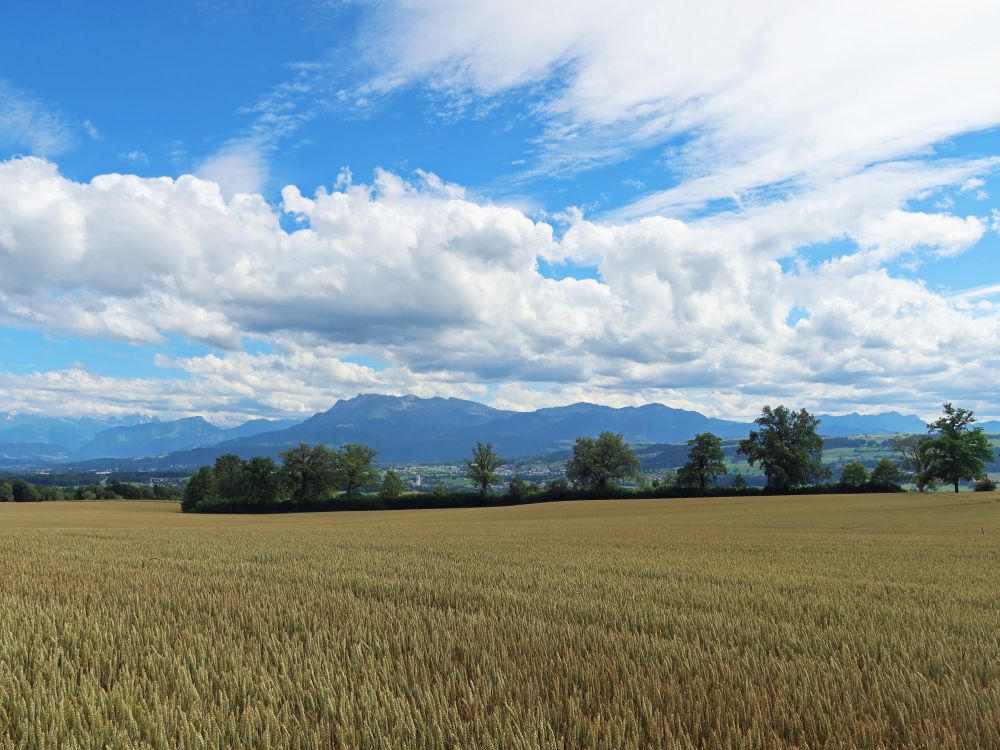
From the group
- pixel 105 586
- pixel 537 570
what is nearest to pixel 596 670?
pixel 537 570

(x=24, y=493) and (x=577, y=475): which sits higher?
(x=577, y=475)

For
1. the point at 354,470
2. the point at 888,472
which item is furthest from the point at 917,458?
the point at 354,470

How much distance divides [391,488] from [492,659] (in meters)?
97.0

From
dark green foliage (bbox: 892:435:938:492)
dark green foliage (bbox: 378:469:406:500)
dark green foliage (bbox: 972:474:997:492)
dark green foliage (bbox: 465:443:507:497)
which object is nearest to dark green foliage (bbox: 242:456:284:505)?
dark green foliage (bbox: 378:469:406:500)

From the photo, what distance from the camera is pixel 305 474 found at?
98312mm

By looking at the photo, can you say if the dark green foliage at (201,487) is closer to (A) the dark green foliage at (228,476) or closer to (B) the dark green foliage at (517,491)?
(A) the dark green foliage at (228,476)

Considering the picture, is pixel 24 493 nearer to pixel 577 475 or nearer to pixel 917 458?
pixel 577 475

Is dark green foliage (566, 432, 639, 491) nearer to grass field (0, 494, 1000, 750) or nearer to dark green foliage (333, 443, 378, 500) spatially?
dark green foliage (333, 443, 378, 500)

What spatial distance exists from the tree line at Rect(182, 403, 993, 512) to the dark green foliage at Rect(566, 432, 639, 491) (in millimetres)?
164

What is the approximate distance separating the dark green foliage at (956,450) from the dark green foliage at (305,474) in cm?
8336

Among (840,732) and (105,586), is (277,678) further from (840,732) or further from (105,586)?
(105,586)

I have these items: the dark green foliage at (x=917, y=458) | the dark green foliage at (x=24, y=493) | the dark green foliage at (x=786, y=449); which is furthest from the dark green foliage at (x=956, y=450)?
the dark green foliage at (x=24, y=493)

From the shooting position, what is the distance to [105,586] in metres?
10.4

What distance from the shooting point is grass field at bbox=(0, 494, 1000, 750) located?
4.22 m
